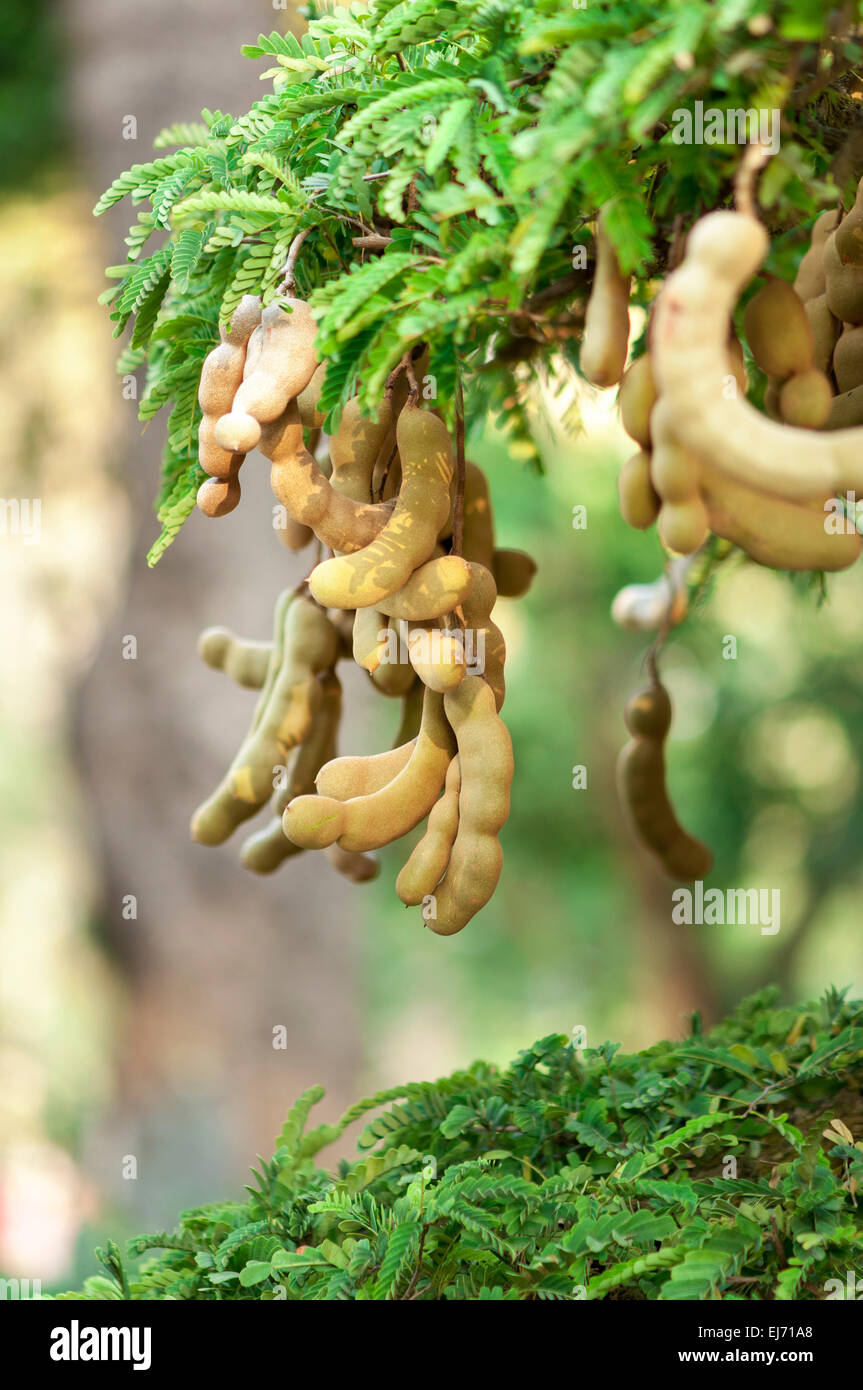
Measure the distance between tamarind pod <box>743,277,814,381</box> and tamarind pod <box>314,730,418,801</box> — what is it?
29 cm

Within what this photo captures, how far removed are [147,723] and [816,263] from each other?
1787mm

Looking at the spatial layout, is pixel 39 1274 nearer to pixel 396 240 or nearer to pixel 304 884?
pixel 304 884

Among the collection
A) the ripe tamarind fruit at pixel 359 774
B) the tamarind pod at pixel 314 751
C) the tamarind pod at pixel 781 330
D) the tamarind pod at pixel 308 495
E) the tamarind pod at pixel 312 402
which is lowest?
the ripe tamarind fruit at pixel 359 774

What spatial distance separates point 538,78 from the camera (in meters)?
0.63

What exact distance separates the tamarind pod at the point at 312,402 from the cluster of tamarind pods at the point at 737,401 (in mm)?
174

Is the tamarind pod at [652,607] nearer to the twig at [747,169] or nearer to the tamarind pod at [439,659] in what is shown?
the tamarind pod at [439,659]

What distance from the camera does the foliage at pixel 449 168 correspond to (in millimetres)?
504

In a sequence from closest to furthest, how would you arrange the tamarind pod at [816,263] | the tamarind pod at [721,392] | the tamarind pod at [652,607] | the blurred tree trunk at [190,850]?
the tamarind pod at [721,392], the tamarind pod at [816,263], the tamarind pod at [652,607], the blurred tree trunk at [190,850]

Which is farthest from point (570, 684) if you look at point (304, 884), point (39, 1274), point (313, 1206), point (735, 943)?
point (313, 1206)

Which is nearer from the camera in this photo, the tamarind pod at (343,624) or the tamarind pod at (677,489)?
the tamarind pod at (677,489)

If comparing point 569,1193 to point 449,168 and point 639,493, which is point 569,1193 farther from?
point 449,168

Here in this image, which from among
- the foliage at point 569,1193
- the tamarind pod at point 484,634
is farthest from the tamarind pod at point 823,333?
the foliage at point 569,1193

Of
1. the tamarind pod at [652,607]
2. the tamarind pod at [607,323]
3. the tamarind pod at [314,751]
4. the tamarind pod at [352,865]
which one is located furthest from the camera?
the tamarind pod at [652,607]
